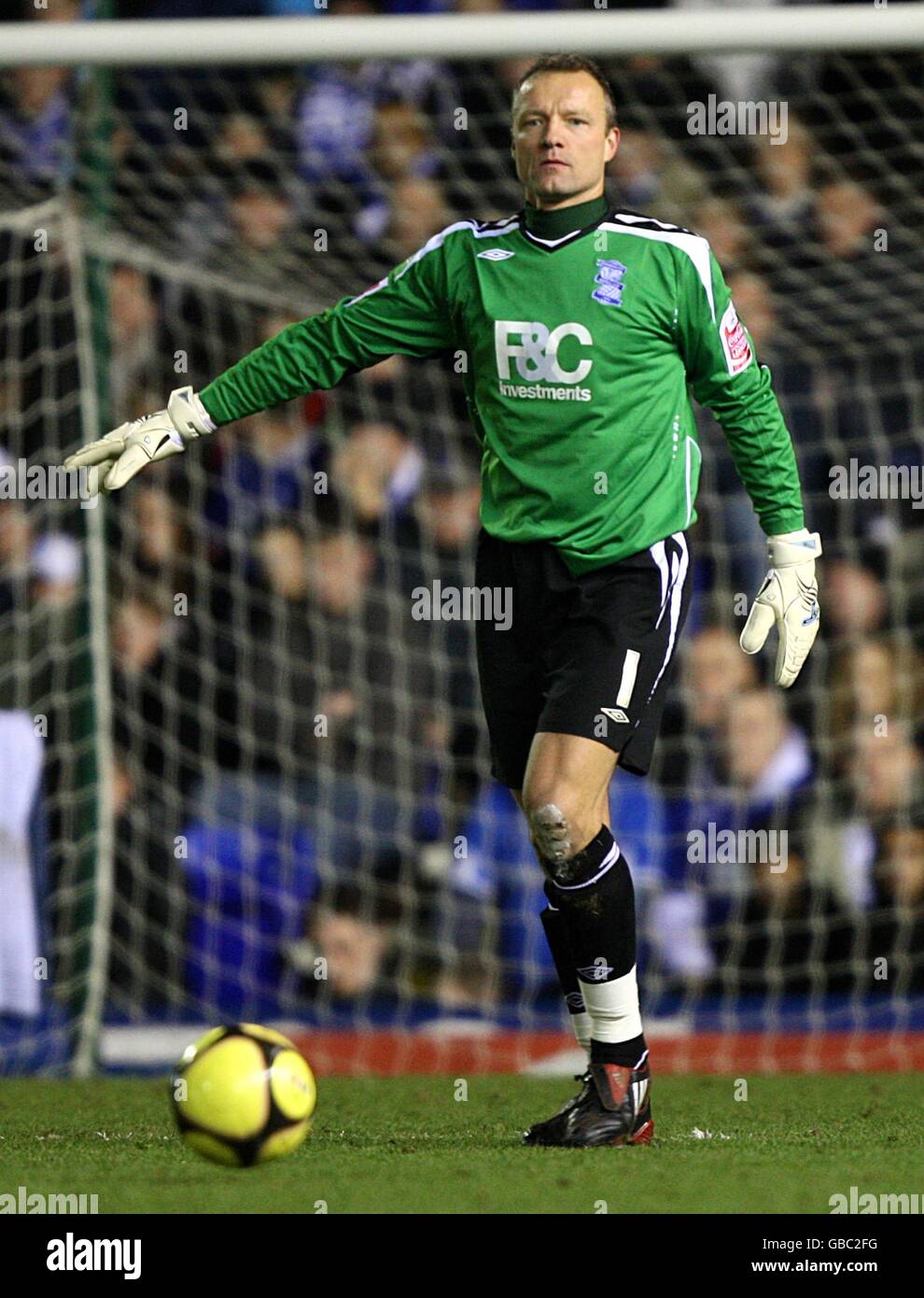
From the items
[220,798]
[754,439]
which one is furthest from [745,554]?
[754,439]

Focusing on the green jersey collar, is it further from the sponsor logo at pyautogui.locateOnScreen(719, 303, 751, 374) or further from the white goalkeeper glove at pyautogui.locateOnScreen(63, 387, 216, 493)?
the white goalkeeper glove at pyautogui.locateOnScreen(63, 387, 216, 493)

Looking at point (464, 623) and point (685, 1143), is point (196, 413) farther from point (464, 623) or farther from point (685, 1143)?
point (464, 623)

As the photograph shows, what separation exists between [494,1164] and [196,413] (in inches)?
70.1

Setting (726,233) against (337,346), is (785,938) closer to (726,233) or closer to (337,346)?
(726,233)

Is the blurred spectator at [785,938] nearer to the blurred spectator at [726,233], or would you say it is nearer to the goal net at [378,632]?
the goal net at [378,632]

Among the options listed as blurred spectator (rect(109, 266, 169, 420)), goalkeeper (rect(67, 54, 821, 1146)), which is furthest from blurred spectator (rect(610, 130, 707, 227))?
goalkeeper (rect(67, 54, 821, 1146))

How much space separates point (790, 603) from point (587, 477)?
1.90ft

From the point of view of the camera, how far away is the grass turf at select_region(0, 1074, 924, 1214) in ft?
11.6

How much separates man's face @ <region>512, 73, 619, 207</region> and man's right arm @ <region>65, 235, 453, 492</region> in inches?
12.0

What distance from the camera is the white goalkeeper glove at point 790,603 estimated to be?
4.50 metres

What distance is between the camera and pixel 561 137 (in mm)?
Result: 4281

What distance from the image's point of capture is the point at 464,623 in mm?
7926

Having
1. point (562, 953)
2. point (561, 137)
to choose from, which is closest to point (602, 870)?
point (562, 953)

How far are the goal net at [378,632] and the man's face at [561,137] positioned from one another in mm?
2917
